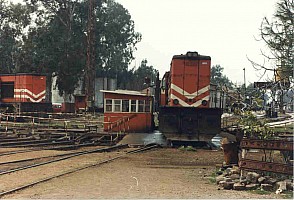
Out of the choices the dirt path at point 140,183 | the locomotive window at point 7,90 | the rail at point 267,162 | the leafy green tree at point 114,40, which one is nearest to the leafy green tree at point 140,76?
the leafy green tree at point 114,40

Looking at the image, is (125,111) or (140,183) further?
(125,111)

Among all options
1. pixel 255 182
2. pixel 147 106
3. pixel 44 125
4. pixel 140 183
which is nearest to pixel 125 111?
pixel 147 106

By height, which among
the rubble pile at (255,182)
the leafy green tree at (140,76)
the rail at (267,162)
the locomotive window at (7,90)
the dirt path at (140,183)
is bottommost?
the dirt path at (140,183)

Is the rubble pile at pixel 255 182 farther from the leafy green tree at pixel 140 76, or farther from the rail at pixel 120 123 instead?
the leafy green tree at pixel 140 76

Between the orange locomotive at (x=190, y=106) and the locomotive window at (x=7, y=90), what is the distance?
69.4 feet

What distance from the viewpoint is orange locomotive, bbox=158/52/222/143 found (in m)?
19.2

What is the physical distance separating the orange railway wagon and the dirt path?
31.6ft

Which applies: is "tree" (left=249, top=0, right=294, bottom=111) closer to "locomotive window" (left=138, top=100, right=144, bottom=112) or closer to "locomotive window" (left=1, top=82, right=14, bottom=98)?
"locomotive window" (left=138, top=100, right=144, bottom=112)

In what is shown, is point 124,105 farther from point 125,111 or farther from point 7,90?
point 7,90

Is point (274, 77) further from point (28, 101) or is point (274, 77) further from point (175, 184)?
point (28, 101)

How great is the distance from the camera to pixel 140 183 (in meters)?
9.95

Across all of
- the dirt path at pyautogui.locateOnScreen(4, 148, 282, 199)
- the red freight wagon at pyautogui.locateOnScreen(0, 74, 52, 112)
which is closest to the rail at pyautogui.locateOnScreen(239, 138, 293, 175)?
the dirt path at pyautogui.locateOnScreen(4, 148, 282, 199)

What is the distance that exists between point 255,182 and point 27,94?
2856 centimetres

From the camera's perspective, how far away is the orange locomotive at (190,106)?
19203 mm
